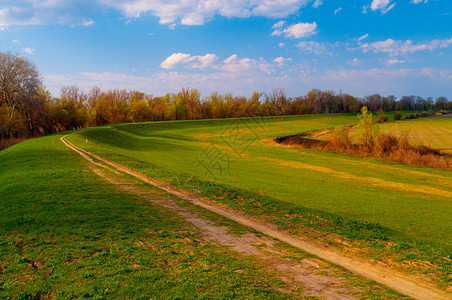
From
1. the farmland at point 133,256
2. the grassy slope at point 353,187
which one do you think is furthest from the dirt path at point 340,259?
the grassy slope at point 353,187

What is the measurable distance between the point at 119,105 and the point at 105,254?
95.0 metres

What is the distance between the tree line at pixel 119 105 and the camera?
56.8m

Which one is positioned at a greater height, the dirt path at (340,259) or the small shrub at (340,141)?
the small shrub at (340,141)

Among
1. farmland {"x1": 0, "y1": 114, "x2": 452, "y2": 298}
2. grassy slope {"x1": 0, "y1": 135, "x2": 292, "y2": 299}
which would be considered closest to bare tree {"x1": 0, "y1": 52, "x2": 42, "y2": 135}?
farmland {"x1": 0, "y1": 114, "x2": 452, "y2": 298}

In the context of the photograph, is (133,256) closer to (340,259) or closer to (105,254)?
(105,254)

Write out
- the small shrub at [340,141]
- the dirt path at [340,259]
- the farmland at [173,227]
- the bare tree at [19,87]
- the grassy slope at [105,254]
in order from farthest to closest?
1. the bare tree at [19,87]
2. the small shrub at [340,141]
3. the dirt path at [340,259]
4. the farmland at [173,227]
5. the grassy slope at [105,254]

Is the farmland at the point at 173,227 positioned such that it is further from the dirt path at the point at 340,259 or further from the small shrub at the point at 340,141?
the small shrub at the point at 340,141

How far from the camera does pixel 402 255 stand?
8.78 m

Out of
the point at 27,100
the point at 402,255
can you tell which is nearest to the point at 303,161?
the point at 402,255

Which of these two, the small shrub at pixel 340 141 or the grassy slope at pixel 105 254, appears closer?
the grassy slope at pixel 105 254

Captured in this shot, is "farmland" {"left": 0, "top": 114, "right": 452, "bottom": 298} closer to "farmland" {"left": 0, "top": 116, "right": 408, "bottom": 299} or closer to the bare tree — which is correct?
"farmland" {"left": 0, "top": 116, "right": 408, "bottom": 299}

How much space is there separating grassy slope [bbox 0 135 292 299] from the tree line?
1942 inches

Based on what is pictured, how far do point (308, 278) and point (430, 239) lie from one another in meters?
7.01

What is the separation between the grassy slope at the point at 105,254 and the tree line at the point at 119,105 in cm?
4932
